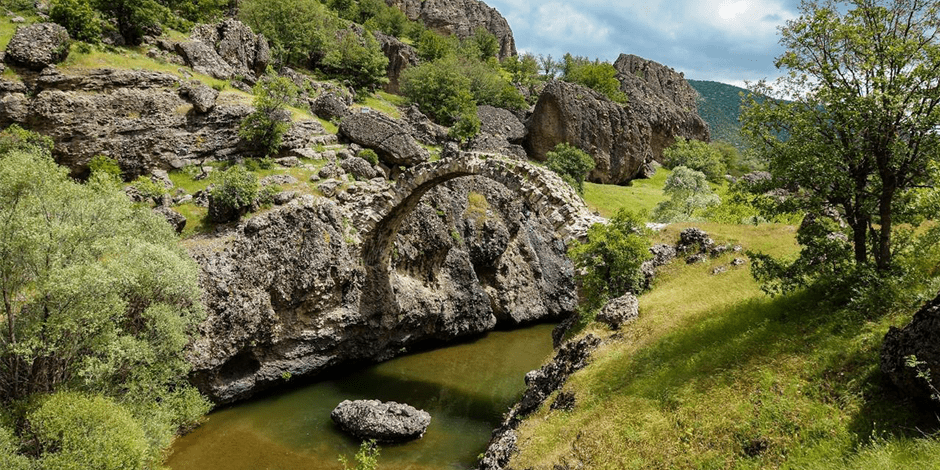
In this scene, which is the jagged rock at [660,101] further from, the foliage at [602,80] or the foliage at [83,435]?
the foliage at [83,435]

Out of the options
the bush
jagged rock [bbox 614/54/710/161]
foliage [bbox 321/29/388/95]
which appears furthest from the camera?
jagged rock [bbox 614/54/710/161]

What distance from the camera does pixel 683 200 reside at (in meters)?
41.0

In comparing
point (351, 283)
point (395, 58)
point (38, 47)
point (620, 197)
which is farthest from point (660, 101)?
point (38, 47)

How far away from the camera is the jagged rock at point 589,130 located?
57.5m

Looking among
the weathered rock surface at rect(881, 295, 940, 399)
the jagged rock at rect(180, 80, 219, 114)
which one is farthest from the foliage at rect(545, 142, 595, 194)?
the weathered rock surface at rect(881, 295, 940, 399)

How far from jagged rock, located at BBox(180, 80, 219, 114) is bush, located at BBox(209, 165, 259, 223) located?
802 cm

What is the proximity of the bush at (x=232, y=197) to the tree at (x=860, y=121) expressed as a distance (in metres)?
19.8

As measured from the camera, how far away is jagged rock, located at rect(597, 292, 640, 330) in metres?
17.0

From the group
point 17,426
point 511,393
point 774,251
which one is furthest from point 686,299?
point 17,426

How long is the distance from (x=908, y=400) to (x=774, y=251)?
16.6 m

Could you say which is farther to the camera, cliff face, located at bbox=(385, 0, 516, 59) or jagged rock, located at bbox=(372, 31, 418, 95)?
cliff face, located at bbox=(385, 0, 516, 59)

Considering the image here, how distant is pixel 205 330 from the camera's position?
1836 cm

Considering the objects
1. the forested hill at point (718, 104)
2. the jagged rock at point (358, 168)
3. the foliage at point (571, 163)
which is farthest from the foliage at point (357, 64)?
the forested hill at point (718, 104)

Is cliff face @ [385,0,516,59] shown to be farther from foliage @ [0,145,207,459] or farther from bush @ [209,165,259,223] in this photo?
foliage @ [0,145,207,459]
